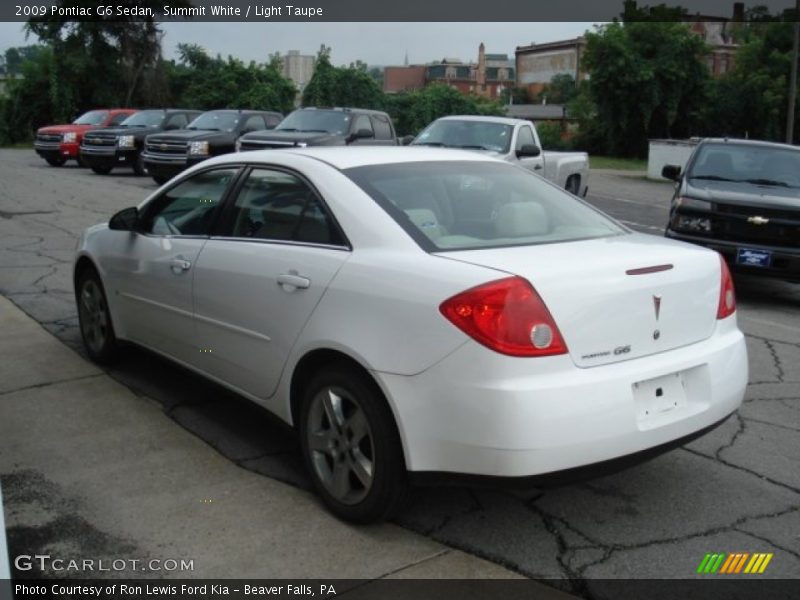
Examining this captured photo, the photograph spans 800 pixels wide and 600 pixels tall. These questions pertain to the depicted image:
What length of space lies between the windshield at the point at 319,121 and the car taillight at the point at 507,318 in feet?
46.2

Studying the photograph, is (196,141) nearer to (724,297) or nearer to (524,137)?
(524,137)

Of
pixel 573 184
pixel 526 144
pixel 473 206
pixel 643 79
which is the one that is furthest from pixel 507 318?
pixel 643 79

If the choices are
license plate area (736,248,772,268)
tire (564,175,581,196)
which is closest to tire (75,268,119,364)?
license plate area (736,248,772,268)

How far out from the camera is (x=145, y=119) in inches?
929

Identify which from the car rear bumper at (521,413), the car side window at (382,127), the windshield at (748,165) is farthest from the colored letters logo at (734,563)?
the car side window at (382,127)

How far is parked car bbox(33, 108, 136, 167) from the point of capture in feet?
81.3

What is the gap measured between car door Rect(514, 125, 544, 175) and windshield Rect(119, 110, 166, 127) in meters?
12.5

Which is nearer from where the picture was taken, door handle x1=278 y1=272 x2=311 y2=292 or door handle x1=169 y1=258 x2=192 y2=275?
door handle x1=278 y1=272 x2=311 y2=292

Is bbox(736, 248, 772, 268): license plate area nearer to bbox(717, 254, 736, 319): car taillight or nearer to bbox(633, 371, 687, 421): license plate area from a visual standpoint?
bbox(717, 254, 736, 319): car taillight

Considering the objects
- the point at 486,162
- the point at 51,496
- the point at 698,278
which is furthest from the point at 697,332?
the point at 51,496

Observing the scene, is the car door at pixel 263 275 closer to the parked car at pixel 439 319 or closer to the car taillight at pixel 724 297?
the parked car at pixel 439 319

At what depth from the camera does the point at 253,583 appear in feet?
10.6

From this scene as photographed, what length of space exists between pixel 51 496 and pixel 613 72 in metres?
40.1

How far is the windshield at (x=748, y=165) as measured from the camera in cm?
952
